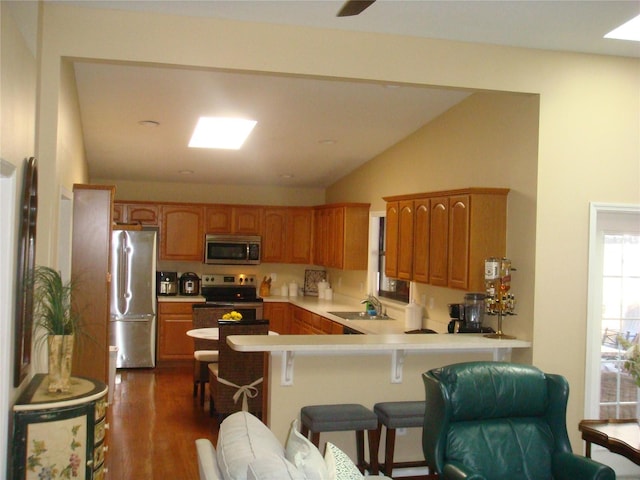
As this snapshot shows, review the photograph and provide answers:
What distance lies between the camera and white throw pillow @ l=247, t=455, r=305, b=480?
6.85 feet

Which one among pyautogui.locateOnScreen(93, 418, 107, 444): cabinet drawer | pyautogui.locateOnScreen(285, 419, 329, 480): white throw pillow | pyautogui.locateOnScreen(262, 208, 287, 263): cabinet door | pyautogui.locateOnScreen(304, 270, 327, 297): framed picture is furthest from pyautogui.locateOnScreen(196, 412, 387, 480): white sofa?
pyautogui.locateOnScreen(304, 270, 327, 297): framed picture

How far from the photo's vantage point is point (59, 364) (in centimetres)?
323

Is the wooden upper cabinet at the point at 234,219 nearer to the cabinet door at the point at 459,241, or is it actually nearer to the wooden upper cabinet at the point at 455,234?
the wooden upper cabinet at the point at 455,234

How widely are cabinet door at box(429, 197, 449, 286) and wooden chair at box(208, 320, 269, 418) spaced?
143cm

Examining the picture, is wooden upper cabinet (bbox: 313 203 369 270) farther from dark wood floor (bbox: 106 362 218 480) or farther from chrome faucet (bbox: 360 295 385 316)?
dark wood floor (bbox: 106 362 218 480)

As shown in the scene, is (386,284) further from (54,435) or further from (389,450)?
(54,435)

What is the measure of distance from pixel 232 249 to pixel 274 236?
0.62 m

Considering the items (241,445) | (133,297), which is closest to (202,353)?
(133,297)

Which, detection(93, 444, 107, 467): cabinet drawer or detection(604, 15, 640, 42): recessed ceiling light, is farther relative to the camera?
detection(604, 15, 640, 42): recessed ceiling light

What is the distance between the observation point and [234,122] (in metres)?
6.35

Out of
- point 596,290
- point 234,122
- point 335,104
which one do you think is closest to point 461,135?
point 335,104

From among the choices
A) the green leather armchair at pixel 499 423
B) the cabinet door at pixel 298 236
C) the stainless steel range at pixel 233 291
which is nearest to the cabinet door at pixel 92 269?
the green leather armchair at pixel 499 423

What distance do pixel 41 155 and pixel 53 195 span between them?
0.23m

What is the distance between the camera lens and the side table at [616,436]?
11.2 feet
